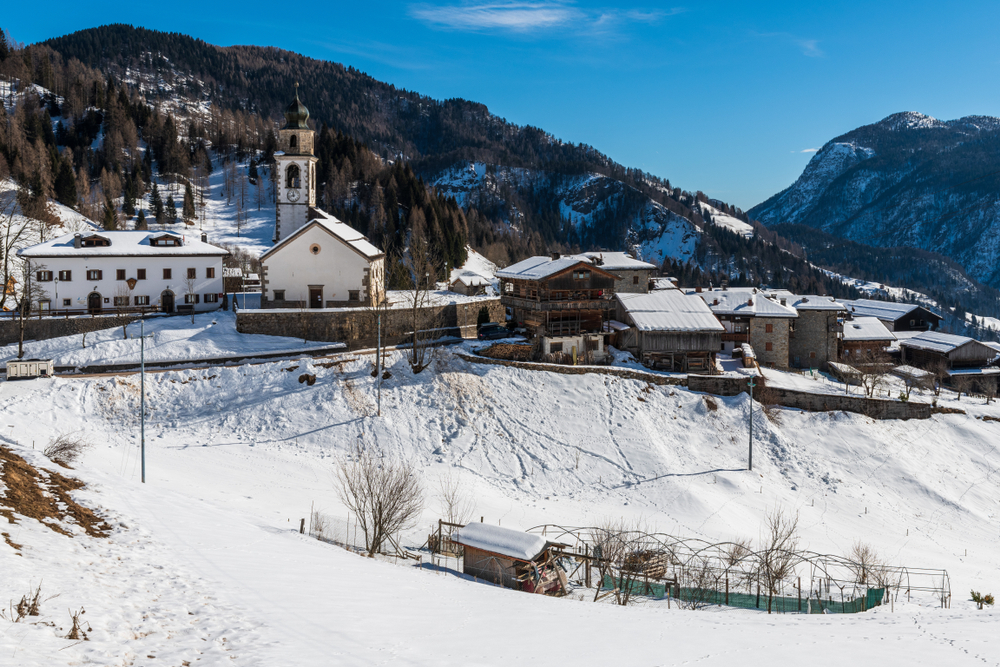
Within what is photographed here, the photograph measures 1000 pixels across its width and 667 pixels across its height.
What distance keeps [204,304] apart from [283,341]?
1241 cm

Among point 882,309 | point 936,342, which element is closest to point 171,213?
point 882,309

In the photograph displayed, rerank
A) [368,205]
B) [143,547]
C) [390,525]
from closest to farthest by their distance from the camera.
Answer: [143,547], [390,525], [368,205]

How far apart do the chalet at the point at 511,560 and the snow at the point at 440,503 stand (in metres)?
1.44

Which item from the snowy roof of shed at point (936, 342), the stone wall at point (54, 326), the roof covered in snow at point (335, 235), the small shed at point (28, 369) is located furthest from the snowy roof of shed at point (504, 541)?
the snowy roof of shed at point (936, 342)

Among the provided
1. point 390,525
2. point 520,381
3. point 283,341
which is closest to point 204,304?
point 283,341

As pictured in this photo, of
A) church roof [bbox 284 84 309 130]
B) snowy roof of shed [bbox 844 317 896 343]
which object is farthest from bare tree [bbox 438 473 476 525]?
A: snowy roof of shed [bbox 844 317 896 343]

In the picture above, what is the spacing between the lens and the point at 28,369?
38938 mm

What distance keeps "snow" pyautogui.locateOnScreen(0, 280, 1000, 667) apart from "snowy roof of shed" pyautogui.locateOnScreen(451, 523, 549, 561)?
1678mm

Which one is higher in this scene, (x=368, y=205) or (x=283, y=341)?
(x=368, y=205)

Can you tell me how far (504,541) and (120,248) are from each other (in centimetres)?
4597

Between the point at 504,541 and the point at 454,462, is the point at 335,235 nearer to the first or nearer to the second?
the point at 454,462

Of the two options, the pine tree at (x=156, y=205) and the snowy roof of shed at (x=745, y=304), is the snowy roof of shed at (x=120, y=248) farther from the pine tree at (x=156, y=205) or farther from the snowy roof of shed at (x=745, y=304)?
the pine tree at (x=156, y=205)

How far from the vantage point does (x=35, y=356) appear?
141 ft

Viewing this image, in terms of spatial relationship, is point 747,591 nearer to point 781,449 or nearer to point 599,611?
point 599,611
